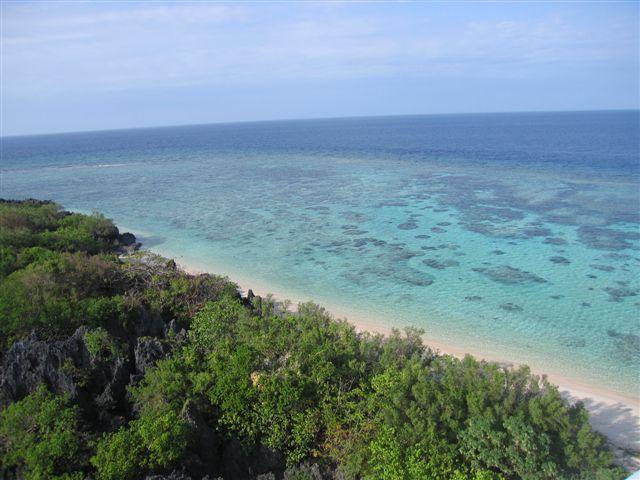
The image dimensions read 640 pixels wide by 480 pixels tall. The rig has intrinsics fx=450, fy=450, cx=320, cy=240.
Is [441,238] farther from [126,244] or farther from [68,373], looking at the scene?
[68,373]

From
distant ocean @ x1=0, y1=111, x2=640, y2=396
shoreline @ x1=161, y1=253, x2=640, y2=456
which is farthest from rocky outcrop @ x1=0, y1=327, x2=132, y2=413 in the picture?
distant ocean @ x1=0, y1=111, x2=640, y2=396

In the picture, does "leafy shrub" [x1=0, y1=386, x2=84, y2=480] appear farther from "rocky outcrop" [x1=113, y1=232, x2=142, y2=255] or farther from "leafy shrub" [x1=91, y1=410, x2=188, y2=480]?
"rocky outcrop" [x1=113, y1=232, x2=142, y2=255]

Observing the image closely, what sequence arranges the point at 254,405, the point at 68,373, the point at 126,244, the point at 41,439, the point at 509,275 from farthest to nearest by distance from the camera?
the point at 126,244 < the point at 509,275 < the point at 68,373 < the point at 254,405 < the point at 41,439

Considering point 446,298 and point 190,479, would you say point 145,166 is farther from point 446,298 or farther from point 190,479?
point 190,479

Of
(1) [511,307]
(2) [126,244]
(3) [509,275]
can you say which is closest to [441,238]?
(3) [509,275]

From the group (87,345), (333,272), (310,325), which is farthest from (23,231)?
(310,325)

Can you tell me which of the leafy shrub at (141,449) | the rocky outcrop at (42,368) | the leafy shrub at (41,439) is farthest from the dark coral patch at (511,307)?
the leafy shrub at (41,439)
